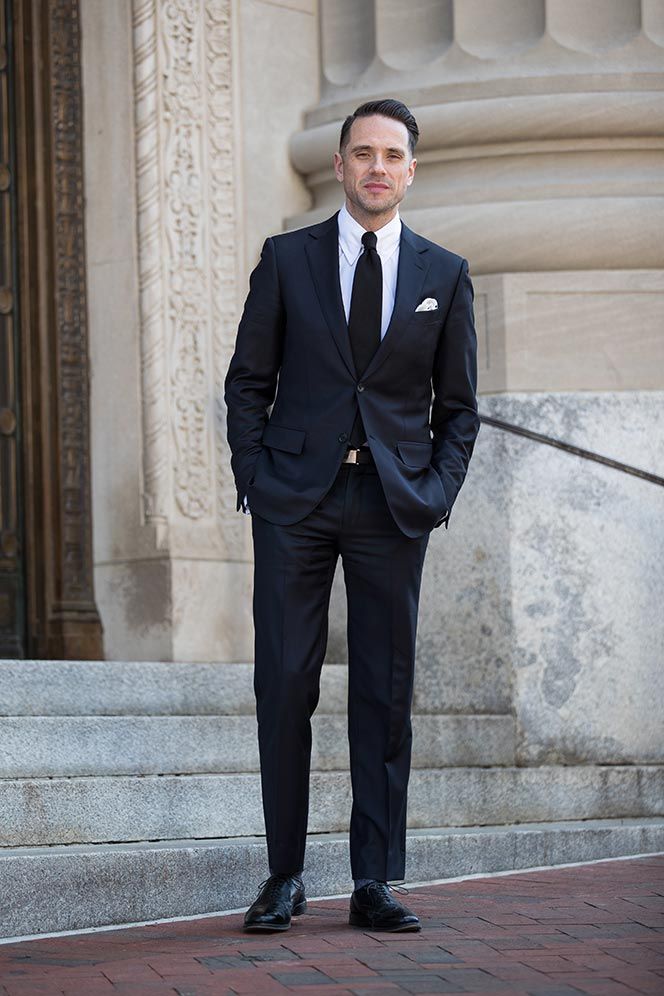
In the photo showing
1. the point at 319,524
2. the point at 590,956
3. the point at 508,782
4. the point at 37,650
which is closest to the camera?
the point at 590,956

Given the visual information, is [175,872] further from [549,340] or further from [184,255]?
[184,255]

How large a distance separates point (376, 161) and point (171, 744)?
2021 mm

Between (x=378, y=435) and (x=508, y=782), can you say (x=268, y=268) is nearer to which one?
(x=378, y=435)

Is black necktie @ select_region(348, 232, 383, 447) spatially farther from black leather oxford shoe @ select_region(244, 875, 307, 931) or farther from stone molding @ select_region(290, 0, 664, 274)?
stone molding @ select_region(290, 0, 664, 274)

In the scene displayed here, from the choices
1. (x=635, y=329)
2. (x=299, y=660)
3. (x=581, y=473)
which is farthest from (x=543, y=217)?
(x=299, y=660)

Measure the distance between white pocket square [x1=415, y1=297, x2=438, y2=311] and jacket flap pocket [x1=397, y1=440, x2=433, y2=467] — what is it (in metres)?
0.33

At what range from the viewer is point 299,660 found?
14.3 ft

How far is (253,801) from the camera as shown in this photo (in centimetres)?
536

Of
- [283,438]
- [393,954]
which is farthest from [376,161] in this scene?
[393,954]

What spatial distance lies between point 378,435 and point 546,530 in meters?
2.40

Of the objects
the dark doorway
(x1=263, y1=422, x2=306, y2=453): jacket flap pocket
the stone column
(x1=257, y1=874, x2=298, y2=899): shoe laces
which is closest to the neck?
(x1=263, y1=422, x2=306, y2=453): jacket flap pocket

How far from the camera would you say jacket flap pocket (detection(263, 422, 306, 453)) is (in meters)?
4.38

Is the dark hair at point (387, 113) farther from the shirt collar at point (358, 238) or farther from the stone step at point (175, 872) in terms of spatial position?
the stone step at point (175, 872)

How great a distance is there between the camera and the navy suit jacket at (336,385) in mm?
4344
